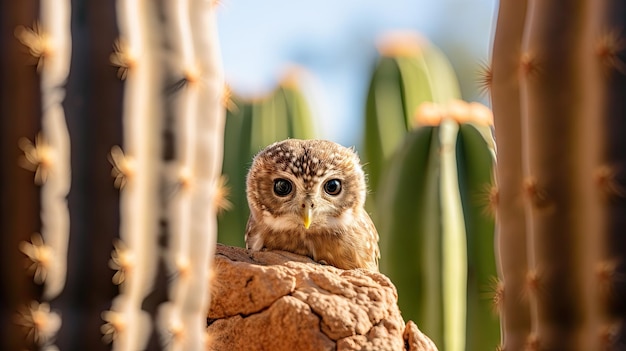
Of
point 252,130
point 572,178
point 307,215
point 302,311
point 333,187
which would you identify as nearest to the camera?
point 572,178

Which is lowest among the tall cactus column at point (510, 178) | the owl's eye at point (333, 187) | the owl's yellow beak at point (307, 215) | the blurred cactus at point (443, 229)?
the blurred cactus at point (443, 229)

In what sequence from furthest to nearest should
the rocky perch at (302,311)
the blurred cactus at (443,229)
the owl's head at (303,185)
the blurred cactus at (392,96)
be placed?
the blurred cactus at (392,96) < the blurred cactus at (443,229) < the owl's head at (303,185) < the rocky perch at (302,311)

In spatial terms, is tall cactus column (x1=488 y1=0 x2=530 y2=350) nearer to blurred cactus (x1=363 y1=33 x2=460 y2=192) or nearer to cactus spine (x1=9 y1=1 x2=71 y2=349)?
cactus spine (x1=9 y1=1 x2=71 y2=349)

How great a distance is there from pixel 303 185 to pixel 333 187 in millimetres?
204

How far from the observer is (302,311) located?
296 centimetres

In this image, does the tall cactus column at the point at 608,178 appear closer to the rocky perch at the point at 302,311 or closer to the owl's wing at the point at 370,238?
the rocky perch at the point at 302,311

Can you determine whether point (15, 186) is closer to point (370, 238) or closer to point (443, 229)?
point (370, 238)

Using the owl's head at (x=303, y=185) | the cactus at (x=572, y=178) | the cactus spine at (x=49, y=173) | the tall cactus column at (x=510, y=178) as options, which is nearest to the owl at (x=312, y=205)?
the owl's head at (x=303, y=185)

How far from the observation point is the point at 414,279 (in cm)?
498

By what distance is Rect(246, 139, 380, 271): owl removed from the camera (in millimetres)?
4199

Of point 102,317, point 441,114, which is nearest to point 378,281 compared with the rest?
point 102,317

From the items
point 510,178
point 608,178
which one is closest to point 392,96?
point 510,178

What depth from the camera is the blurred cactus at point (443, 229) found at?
482 centimetres

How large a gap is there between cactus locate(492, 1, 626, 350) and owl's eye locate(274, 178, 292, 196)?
6.15ft
